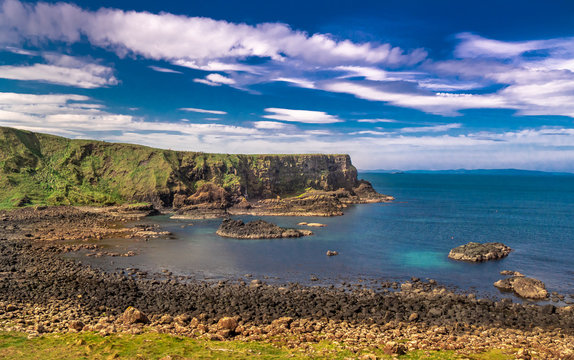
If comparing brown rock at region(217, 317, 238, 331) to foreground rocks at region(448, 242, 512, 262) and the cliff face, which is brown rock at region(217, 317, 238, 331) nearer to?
foreground rocks at region(448, 242, 512, 262)

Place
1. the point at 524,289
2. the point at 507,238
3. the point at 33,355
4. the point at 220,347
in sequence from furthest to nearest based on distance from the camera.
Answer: the point at 507,238, the point at 524,289, the point at 220,347, the point at 33,355

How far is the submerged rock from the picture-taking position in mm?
35844

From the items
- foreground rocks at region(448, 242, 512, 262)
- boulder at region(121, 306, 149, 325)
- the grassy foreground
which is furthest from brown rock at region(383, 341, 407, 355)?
foreground rocks at region(448, 242, 512, 262)

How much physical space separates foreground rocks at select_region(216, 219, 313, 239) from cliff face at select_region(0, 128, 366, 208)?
42.6 metres

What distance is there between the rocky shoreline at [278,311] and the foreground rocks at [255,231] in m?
27.0

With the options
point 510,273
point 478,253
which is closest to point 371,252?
point 478,253

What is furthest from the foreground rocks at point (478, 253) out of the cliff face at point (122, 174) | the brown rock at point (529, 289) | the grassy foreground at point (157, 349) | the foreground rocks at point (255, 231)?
the cliff face at point (122, 174)

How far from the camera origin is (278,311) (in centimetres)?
3067

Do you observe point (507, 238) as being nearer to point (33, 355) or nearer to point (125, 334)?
point (125, 334)

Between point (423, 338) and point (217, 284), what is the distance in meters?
21.9

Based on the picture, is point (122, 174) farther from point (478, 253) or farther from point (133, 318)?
point (478, 253)

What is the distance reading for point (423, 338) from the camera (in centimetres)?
2486

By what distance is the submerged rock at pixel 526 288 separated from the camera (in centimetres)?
3584

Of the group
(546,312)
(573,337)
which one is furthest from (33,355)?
(546,312)
